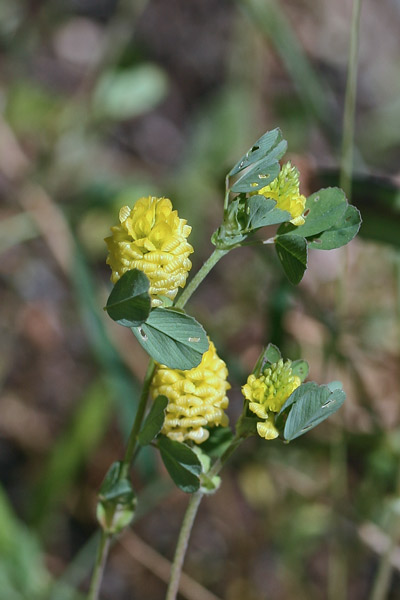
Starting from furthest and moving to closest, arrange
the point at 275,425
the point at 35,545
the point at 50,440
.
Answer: the point at 50,440
the point at 35,545
the point at 275,425

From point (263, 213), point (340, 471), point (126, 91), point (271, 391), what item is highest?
point (263, 213)

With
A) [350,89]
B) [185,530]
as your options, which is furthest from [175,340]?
[350,89]

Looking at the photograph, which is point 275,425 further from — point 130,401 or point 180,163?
point 180,163

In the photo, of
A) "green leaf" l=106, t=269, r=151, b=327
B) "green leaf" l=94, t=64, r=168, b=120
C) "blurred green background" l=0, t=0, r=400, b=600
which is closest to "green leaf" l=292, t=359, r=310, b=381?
"green leaf" l=106, t=269, r=151, b=327

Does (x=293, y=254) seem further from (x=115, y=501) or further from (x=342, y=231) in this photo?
(x=115, y=501)

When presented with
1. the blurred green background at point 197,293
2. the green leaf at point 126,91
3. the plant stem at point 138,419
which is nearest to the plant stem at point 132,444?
the plant stem at point 138,419

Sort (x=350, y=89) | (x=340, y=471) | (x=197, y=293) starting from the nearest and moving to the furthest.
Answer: (x=350, y=89) < (x=340, y=471) < (x=197, y=293)

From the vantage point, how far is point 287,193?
20.6 inches

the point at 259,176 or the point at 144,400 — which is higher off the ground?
the point at 259,176

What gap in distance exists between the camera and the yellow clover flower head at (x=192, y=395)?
51 centimetres

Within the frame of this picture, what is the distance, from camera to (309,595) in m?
1.28

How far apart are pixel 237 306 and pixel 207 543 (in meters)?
0.54

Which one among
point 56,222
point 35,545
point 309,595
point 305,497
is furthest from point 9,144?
point 309,595

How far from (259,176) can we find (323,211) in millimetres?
75
